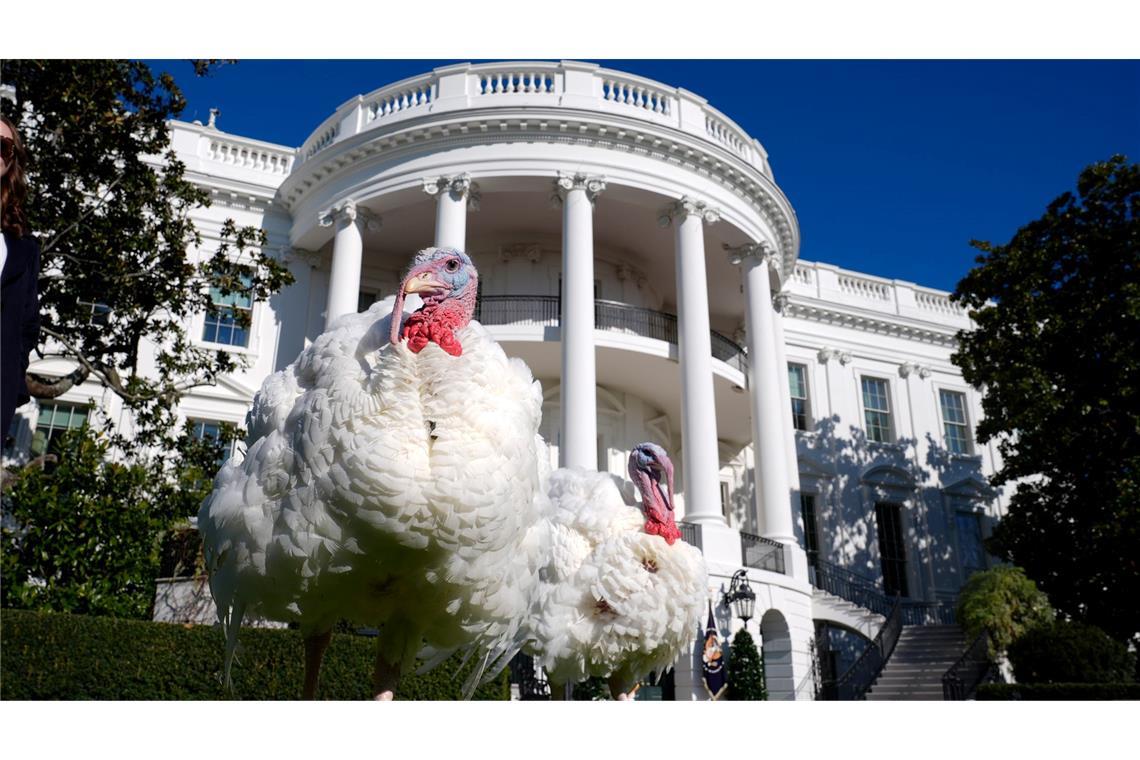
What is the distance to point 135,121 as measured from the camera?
8.90 metres

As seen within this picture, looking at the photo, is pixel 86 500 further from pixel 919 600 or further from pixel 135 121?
pixel 919 600

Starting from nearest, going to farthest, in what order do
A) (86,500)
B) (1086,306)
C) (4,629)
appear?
(4,629), (86,500), (1086,306)

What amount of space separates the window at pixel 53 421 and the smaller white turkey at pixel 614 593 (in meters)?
13.5

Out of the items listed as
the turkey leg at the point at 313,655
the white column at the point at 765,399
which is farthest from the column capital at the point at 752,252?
the turkey leg at the point at 313,655

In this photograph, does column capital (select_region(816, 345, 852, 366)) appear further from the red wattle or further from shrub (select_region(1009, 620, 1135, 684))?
the red wattle

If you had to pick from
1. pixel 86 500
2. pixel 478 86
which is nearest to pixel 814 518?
pixel 478 86

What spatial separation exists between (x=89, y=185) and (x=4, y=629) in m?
4.52

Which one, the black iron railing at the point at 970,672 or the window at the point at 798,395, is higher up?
the window at the point at 798,395

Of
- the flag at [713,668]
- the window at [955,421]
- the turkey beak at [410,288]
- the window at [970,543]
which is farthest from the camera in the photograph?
the window at [955,421]

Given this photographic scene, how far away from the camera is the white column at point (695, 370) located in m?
14.8

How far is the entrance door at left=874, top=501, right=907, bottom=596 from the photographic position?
2212 cm

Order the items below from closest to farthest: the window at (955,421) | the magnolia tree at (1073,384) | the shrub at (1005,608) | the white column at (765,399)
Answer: the magnolia tree at (1073,384), the shrub at (1005,608), the white column at (765,399), the window at (955,421)

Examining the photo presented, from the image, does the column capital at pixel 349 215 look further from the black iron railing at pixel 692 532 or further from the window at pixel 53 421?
the black iron railing at pixel 692 532

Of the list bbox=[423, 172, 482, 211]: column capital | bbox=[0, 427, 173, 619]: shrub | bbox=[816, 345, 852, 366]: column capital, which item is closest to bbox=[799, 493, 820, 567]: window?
bbox=[816, 345, 852, 366]: column capital
